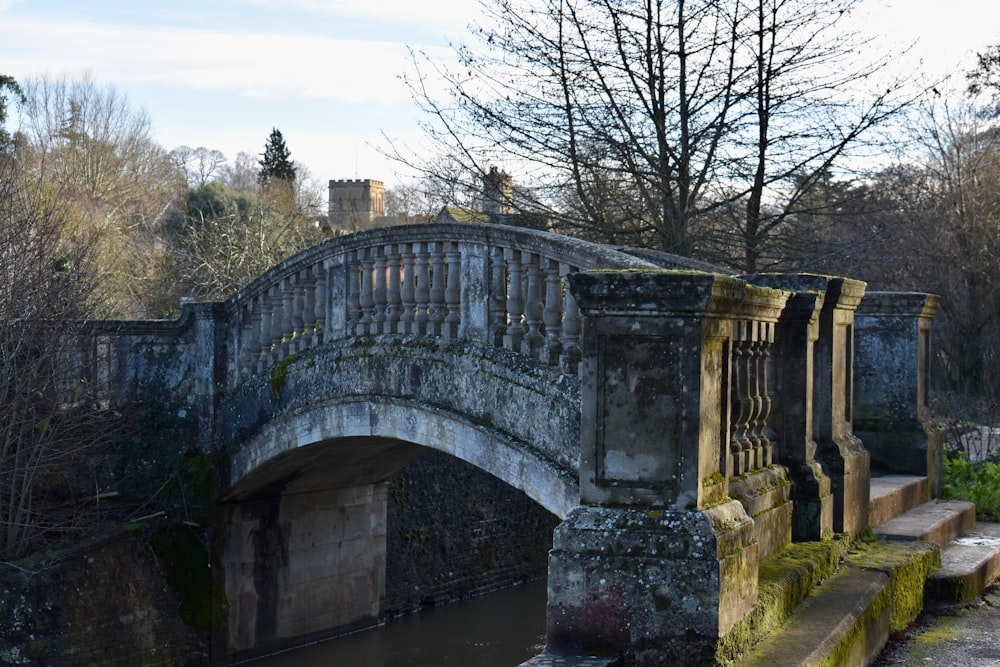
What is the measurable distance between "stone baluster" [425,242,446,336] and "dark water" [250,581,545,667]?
16.3 ft

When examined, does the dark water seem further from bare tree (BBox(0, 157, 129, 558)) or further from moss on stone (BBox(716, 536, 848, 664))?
moss on stone (BBox(716, 536, 848, 664))

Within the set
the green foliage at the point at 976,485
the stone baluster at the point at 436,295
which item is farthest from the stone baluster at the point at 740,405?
the green foliage at the point at 976,485

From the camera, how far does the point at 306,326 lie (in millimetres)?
9781

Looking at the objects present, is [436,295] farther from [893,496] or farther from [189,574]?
[189,574]

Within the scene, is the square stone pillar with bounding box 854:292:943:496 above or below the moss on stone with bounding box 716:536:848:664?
above

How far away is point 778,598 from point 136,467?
7989mm

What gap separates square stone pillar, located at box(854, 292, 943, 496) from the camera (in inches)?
317

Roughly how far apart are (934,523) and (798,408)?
182 cm

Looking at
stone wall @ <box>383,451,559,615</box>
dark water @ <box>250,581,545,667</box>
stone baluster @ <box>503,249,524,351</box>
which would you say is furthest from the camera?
stone wall @ <box>383,451,559,615</box>

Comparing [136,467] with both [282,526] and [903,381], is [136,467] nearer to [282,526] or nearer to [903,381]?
[282,526]

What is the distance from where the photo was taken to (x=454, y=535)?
14898 mm

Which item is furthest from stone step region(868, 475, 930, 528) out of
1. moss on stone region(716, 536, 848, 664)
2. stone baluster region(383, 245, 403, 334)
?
stone baluster region(383, 245, 403, 334)

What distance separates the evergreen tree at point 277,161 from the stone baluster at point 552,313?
123 ft

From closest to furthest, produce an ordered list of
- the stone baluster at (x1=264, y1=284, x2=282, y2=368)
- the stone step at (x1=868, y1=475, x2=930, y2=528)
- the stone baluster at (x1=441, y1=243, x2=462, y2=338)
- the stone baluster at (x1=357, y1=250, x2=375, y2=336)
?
the stone step at (x1=868, y1=475, x2=930, y2=528), the stone baluster at (x1=441, y1=243, x2=462, y2=338), the stone baluster at (x1=357, y1=250, x2=375, y2=336), the stone baluster at (x1=264, y1=284, x2=282, y2=368)
